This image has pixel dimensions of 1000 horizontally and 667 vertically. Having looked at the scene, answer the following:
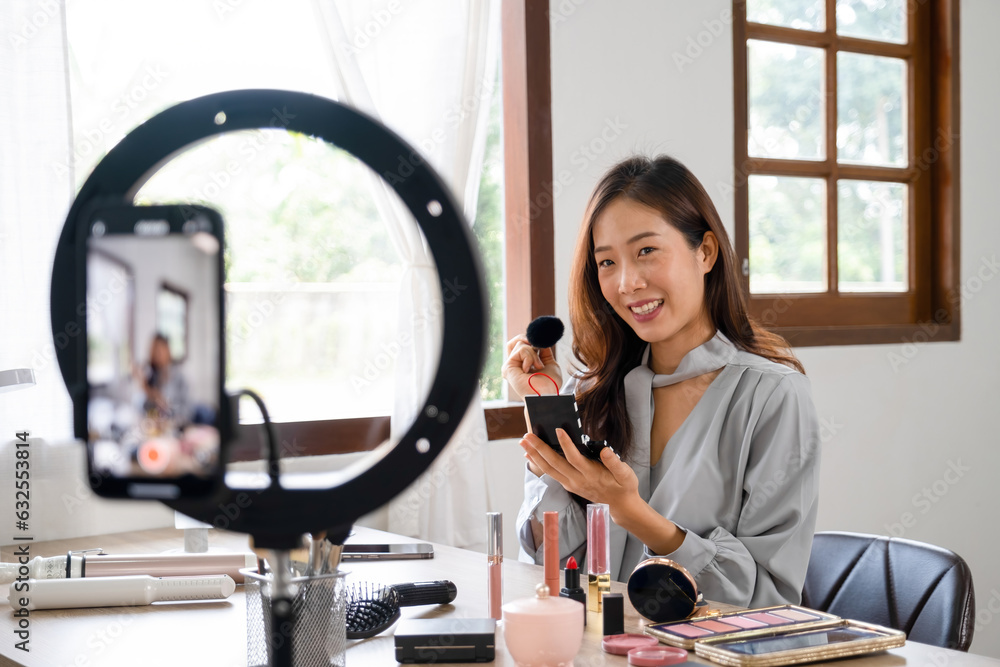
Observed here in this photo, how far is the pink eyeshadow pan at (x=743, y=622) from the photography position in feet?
2.82

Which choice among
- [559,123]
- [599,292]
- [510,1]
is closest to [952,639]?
[599,292]

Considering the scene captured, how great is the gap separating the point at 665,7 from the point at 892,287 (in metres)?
1.28

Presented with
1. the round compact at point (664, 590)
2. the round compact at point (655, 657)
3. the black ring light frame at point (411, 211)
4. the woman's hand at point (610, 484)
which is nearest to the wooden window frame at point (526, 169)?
the woman's hand at point (610, 484)

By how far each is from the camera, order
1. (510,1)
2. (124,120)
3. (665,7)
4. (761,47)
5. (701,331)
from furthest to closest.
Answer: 1. (761,47)
2. (665,7)
3. (510,1)
4. (124,120)
5. (701,331)

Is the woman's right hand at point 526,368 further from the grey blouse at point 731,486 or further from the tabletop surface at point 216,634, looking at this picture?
the tabletop surface at point 216,634

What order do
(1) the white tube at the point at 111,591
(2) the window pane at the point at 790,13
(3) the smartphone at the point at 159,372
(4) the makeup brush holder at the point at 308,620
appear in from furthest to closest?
1. (2) the window pane at the point at 790,13
2. (1) the white tube at the point at 111,591
3. (4) the makeup brush holder at the point at 308,620
4. (3) the smartphone at the point at 159,372

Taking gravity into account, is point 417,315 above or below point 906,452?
above

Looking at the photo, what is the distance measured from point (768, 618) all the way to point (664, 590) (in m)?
0.11

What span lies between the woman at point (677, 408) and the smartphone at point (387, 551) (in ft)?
0.60

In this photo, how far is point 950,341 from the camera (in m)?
2.85

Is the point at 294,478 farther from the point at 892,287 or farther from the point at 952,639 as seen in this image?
the point at 892,287

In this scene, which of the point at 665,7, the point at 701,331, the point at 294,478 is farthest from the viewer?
the point at 665,7

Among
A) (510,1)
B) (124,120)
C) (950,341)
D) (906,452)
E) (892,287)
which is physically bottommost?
(906,452)

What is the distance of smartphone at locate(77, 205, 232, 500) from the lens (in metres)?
0.34
